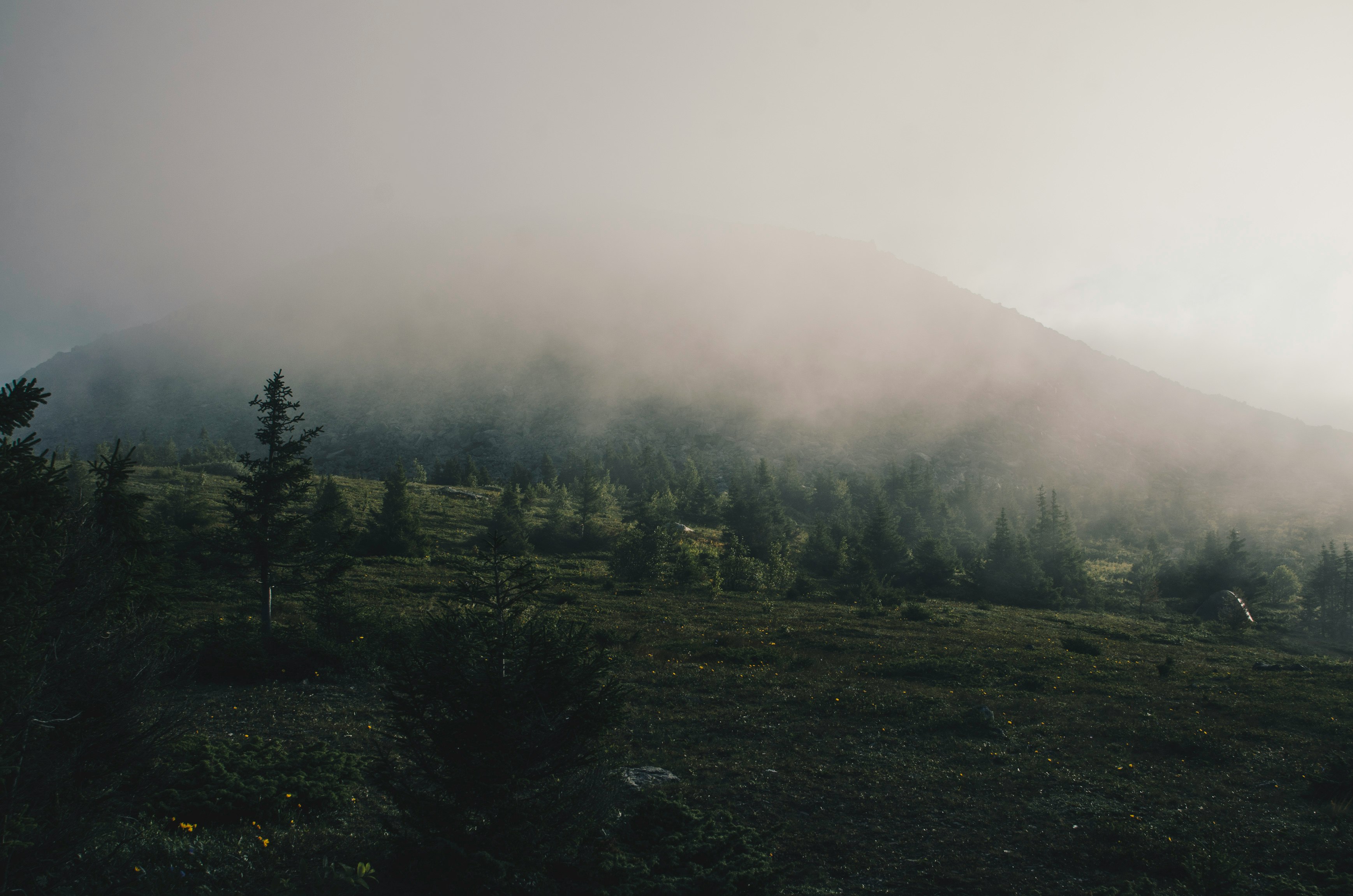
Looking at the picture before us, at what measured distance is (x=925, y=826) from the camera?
12469mm

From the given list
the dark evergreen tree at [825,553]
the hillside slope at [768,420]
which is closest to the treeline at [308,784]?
the dark evergreen tree at [825,553]

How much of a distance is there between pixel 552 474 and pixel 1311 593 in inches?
4085

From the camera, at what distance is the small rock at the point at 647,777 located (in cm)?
1348

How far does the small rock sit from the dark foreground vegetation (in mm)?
121

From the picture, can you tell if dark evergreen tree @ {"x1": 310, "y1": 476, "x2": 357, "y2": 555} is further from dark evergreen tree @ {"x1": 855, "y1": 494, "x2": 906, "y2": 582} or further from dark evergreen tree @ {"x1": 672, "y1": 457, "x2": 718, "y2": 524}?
dark evergreen tree @ {"x1": 855, "y1": 494, "x2": 906, "y2": 582}

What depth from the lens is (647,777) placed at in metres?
14.0

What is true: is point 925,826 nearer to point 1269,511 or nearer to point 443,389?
point 1269,511

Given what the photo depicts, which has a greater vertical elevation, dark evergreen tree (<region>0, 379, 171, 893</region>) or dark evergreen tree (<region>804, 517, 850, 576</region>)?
dark evergreen tree (<region>0, 379, 171, 893</region>)

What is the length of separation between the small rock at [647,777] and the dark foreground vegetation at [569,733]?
121 mm

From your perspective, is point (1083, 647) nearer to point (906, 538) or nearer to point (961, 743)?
point (961, 743)

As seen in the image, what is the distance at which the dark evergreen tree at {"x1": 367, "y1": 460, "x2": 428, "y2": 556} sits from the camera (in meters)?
48.7

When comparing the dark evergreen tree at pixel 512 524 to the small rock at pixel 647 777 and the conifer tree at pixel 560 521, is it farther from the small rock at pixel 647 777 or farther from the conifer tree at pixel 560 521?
the small rock at pixel 647 777

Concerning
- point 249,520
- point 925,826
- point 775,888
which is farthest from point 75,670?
point 249,520

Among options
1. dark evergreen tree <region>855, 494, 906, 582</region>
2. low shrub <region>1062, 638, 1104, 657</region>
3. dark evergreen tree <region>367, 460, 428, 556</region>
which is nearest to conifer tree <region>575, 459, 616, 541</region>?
dark evergreen tree <region>367, 460, 428, 556</region>
